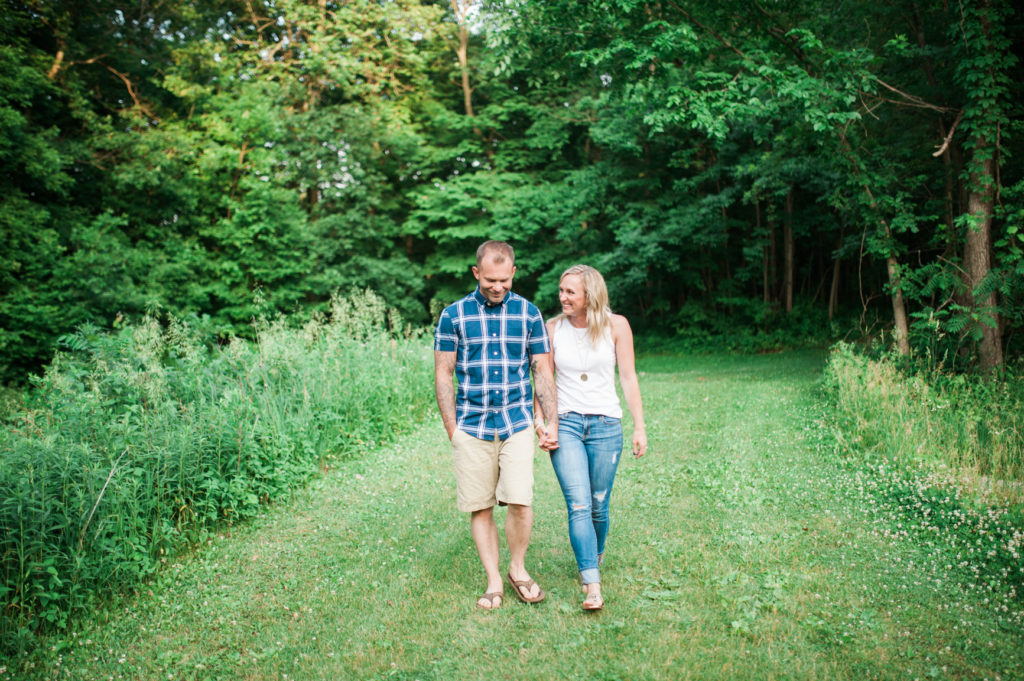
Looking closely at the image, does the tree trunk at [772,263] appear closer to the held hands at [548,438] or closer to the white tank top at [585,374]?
the white tank top at [585,374]

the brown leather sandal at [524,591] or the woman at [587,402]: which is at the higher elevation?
the woman at [587,402]

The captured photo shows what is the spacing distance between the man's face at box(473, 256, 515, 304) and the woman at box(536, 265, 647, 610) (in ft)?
1.19

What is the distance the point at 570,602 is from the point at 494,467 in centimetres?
99

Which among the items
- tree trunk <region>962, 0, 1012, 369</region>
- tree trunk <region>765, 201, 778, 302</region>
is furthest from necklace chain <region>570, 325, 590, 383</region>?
tree trunk <region>765, 201, 778, 302</region>

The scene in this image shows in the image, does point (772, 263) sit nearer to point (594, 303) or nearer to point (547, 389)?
point (594, 303)

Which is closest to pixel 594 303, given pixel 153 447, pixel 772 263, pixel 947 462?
pixel 153 447

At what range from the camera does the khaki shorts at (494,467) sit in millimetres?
3875

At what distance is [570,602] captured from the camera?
13.2 ft

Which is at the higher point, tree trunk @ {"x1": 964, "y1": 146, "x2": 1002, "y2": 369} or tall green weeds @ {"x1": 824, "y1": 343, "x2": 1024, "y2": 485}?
tree trunk @ {"x1": 964, "y1": 146, "x2": 1002, "y2": 369}

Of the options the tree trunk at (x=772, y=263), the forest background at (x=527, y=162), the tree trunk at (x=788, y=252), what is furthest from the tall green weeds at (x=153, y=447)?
the tree trunk at (x=788, y=252)

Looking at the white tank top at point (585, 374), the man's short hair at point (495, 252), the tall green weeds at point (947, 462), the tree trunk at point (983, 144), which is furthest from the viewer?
the tree trunk at point (983, 144)

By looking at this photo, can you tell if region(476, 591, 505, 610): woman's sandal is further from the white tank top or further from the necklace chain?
the necklace chain

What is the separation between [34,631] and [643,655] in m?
3.63

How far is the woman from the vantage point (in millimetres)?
3910
